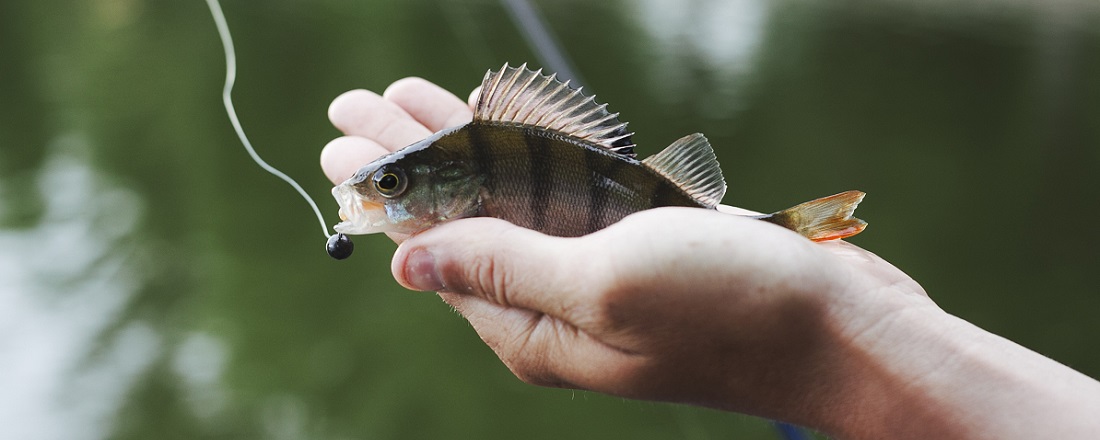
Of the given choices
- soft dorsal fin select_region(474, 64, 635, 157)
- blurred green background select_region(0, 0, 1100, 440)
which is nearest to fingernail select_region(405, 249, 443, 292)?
soft dorsal fin select_region(474, 64, 635, 157)

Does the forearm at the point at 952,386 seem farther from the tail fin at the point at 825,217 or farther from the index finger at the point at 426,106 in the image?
the index finger at the point at 426,106

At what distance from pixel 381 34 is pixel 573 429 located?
24.8ft

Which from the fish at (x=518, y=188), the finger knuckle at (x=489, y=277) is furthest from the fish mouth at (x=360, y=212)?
the finger knuckle at (x=489, y=277)

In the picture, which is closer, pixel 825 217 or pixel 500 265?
pixel 500 265

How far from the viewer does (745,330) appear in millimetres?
1556

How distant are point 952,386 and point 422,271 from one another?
1.00 metres

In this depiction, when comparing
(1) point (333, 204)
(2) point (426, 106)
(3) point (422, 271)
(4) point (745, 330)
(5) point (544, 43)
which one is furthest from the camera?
(1) point (333, 204)

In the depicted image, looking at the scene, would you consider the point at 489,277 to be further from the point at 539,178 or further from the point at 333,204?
the point at 333,204

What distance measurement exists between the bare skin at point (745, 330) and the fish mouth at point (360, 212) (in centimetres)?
9

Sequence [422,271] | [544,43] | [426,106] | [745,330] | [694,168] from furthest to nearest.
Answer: [544,43]
[426,106]
[694,168]
[422,271]
[745,330]

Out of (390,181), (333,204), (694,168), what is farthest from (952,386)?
(333,204)

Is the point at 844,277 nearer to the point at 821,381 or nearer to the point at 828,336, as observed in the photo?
the point at 828,336

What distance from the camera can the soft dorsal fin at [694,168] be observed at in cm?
186

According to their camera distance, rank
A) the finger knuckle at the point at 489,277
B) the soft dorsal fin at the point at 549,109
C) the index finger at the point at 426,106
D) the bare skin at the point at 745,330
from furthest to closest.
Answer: the index finger at the point at 426,106
the soft dorsal fin at the point at 549,109
the finger knuckle at the point at 489,277
the bare skin at the point at 745,330
